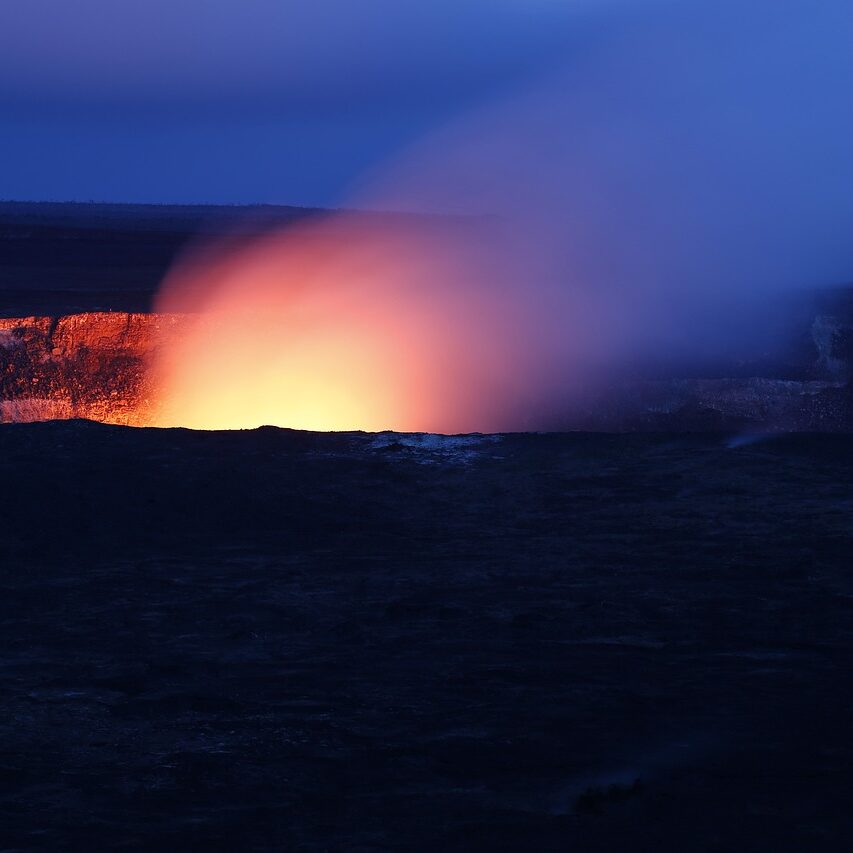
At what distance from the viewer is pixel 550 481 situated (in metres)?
8.41

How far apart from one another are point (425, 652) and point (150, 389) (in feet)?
26.5

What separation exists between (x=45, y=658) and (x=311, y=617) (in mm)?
1173

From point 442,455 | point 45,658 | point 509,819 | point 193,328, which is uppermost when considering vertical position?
point 193,328

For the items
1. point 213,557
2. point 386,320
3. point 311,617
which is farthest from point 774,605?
point 386,320

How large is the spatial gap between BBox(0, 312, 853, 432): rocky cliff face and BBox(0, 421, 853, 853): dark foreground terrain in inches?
98.8

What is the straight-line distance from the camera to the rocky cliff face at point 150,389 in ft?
37.7

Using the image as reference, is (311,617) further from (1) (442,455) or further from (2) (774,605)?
(1) (442,455)

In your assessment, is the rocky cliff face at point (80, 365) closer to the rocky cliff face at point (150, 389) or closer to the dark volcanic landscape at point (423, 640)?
the rocky cliff face at point (150, 389)

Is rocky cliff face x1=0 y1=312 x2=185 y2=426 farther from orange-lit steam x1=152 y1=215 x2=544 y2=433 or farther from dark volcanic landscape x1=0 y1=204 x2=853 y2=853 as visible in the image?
dark volcanic landscape x1=0 y1=204 x2=853 y2=853

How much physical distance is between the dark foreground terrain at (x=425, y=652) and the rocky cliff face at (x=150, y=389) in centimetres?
251

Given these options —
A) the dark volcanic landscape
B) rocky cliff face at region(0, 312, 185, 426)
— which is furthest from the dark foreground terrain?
rocky cliff face at region(0, 312, 185, 426)

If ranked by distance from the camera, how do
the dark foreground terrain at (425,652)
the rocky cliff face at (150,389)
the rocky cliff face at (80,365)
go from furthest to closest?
the rocky cliff face at (80,365) < the rocky cliff face at (150,389) < the dark foreground terrain at (425,652)

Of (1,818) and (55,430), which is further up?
(55,430)

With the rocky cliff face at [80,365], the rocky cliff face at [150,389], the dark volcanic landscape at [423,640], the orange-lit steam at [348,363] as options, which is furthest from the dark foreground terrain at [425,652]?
the orange-lit steam at [348,363]
